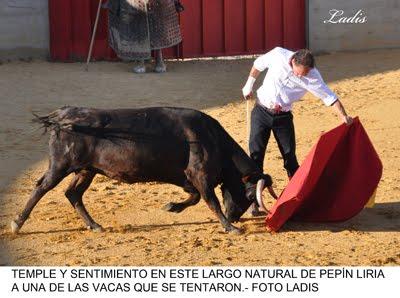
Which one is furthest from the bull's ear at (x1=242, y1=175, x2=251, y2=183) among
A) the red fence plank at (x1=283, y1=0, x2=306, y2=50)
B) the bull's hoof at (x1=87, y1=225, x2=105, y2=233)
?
the red fence plank at (x1=283, y1=0, x2=306, y2=50)

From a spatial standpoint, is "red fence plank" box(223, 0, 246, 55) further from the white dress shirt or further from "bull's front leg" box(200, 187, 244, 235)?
"bull's front leg" box(200, 187, 244, 235)

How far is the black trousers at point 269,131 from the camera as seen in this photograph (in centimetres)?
742

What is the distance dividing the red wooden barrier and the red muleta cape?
684cm

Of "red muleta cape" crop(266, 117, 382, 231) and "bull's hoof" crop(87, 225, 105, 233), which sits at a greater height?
"red muleta cape" crop(266, 117, 382, 231)

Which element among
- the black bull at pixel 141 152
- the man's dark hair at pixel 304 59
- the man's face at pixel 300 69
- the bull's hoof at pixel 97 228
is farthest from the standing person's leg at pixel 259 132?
the bull's hoof at pixel 97 228

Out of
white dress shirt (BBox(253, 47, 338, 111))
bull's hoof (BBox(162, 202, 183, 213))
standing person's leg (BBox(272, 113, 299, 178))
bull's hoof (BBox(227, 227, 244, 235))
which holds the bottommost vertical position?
bull's hoof (BBox(162, 202, 183, 213))

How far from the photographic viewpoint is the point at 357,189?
24.8ft

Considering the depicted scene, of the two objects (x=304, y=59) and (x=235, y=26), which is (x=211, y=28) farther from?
(x=304, y=59)

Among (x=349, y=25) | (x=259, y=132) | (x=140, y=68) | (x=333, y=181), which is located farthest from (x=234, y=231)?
(x=349, y=25)

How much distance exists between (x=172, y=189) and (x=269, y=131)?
128 cm

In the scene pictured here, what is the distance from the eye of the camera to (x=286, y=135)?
746 cm

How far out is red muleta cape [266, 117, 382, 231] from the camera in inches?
286

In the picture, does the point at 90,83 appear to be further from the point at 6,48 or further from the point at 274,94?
the point at 274,94

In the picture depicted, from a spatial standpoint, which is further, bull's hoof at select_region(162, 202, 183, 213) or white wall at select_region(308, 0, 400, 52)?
white wall at select_region(308, 0, 400, 52)
